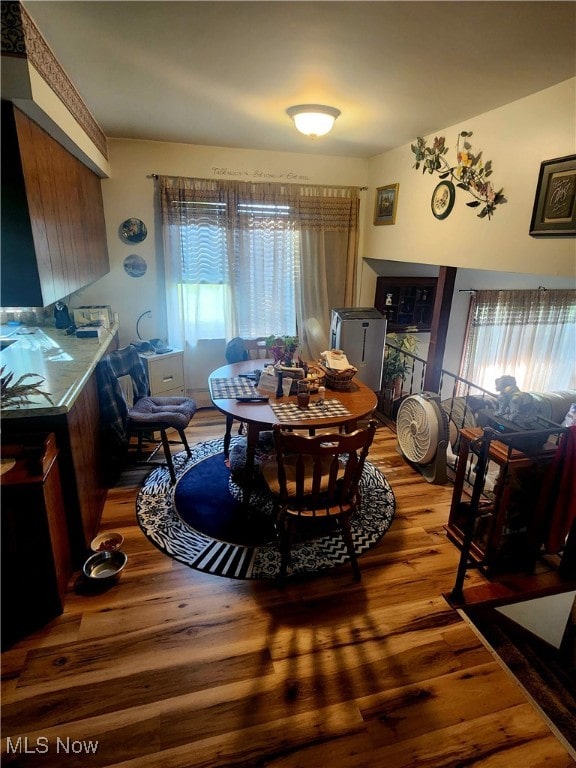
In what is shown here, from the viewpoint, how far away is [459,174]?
2.88 meters

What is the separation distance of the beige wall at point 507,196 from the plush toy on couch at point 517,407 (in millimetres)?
720

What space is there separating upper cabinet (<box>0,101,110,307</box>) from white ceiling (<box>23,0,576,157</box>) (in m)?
0.45

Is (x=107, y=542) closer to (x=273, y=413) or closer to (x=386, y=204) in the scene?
(x=273, y=413)

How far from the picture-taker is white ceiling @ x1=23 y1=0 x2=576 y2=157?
160 centimetres

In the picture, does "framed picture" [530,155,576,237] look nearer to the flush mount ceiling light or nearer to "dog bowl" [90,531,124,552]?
the flush mount ceiling light

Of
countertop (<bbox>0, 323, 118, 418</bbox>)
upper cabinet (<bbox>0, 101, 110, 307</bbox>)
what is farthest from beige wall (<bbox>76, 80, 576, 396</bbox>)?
upper cabinet (<bbox>0, 101, 110, 307</bbox>)

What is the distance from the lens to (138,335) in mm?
4195

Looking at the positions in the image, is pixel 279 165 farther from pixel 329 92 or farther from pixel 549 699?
pixel 549 699

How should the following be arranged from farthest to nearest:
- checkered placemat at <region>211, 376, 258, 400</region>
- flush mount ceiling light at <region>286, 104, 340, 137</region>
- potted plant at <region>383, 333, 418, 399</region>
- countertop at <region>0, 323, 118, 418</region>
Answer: potted plant at <region>383, 333, 418, 399</region> → checkered placemat at <region>211, 376, 258, 400</region> → flush mount ceiling light at <region>286, 104, 340, 137</region> → countertop at <region>0, 323, 118, 418</region>

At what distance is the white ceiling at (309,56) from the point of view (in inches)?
A: 62.9

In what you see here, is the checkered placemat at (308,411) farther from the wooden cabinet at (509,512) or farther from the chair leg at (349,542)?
the wooden cabinet at (509,512)

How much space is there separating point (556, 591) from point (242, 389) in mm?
2229

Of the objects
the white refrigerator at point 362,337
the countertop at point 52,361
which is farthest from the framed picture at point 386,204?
the countertop at point 52,361

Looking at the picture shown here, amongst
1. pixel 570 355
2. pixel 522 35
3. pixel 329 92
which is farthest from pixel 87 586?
pixel 570 355
